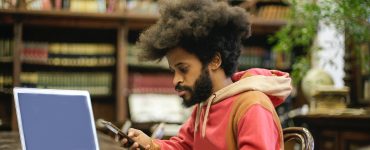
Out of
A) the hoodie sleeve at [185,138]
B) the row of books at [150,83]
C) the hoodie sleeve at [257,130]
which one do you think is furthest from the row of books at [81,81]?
the hoodie sleeve at [257,130]

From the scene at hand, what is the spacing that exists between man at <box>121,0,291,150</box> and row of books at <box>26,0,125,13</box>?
332 cm

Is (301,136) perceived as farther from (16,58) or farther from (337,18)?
(16,58)

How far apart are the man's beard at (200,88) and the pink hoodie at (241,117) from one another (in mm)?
57

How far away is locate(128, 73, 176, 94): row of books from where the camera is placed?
5.08m

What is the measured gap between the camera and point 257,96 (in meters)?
1.43

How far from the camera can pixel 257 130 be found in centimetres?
131

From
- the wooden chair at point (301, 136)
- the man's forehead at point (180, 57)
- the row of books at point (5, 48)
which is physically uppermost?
the man's forehead at point (180, 57)

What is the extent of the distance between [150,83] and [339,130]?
86.6 inches

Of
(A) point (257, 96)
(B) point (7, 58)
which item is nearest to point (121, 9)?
(B) point (7, 58)

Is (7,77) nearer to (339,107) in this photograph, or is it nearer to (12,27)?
(12,27)

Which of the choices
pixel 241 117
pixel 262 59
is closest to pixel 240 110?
pixel 241 117

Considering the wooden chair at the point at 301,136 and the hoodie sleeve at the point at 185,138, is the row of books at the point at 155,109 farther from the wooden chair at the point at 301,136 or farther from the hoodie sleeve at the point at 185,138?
the wooden chair at the point at 301,136

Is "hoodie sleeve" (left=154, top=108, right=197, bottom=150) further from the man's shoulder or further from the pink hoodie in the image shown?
the man's shoulder

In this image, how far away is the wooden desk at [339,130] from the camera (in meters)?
3.14
